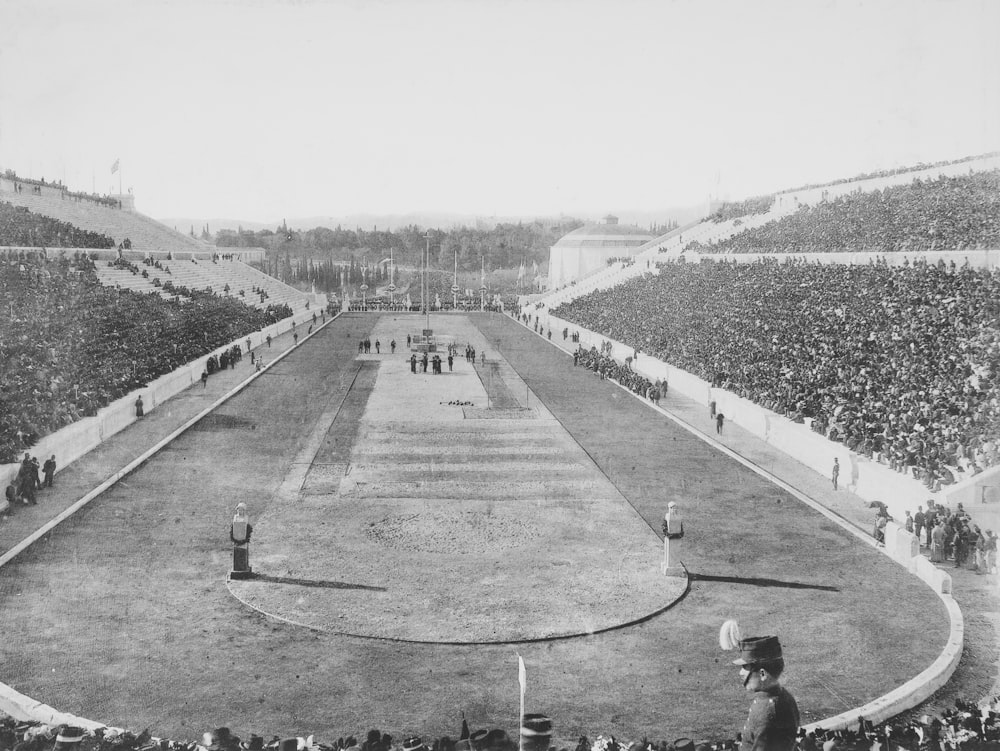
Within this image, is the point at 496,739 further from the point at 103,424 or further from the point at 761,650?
the point at 103,424

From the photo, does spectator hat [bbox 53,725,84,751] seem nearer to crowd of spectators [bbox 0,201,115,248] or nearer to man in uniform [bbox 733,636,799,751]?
man in uniform [bbox 733,636,799,751]

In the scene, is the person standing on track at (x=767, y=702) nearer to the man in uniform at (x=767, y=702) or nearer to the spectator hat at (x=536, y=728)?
the man in uniform at (x=767, y=702)

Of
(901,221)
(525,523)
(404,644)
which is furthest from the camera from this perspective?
(901,221)

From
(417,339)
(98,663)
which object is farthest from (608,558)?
(417,339)

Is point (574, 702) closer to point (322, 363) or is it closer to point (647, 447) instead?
point (647, 447)

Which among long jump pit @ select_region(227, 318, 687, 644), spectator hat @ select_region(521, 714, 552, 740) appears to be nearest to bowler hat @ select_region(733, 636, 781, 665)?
spectator hat @ select_region(521, 714, 552, 740)

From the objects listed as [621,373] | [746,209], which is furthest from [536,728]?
[746,209]
